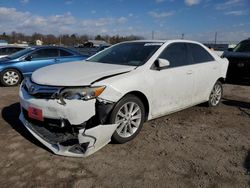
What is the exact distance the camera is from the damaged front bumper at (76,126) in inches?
128

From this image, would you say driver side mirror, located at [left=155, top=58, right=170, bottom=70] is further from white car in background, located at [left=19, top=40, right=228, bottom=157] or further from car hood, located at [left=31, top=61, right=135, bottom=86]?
car hood, located at [left=31, top=61, right=135, bottom=86]

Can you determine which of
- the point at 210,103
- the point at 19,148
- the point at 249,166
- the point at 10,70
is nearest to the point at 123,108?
the point at 19,148

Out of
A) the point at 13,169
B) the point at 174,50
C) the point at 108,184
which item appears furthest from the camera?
the point at 174,50

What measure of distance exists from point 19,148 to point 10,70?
5744mm

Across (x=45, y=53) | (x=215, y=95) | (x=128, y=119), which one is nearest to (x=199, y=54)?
(x=215, y=95)

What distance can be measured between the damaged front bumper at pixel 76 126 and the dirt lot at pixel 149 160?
13 cm

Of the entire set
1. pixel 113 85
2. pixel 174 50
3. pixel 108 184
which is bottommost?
pixel 108 184

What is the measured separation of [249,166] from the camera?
3.26 m

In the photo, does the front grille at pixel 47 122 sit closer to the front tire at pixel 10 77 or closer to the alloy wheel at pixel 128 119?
the alloy wheel at pixel 128 119

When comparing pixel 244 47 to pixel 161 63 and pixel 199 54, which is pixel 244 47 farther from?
pixel 161 63

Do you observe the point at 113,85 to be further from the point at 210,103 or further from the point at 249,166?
the point at 210,103

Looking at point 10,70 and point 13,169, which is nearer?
point 13,169

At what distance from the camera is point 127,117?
3783 mm

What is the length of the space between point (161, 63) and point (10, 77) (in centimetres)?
627
